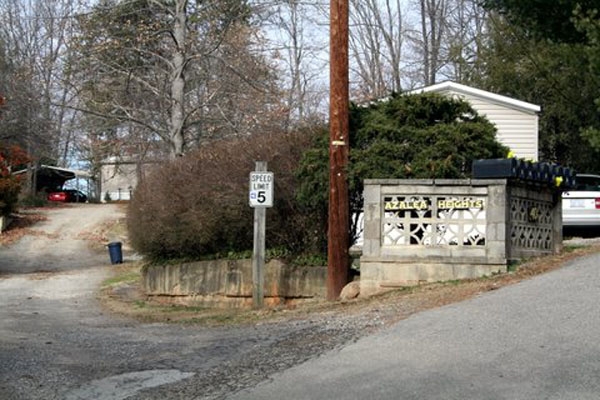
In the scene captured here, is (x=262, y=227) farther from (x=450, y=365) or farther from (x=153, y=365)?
(x=450, y=365)

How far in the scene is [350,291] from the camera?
12.8 m

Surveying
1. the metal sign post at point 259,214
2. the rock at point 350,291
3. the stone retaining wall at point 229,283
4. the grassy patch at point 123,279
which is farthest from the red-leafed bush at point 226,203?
the grassy patch at point 123,279

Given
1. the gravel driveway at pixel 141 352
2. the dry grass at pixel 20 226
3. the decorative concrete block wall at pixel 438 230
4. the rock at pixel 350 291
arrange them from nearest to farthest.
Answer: the gravel driveway at pixel 141 352 → the decorative concrete block wall at pixel 438 230 → the rock at pixel 350 291 → the dry grass at pixel 20 226

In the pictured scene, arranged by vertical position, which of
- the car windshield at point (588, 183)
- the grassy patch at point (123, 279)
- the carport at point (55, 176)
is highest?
the carport at point (55, 176)

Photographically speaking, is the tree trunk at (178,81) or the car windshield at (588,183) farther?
the tree trunk at (178,81)

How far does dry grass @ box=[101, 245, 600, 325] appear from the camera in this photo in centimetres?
1071

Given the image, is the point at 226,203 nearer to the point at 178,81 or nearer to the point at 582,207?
the point at 582,207

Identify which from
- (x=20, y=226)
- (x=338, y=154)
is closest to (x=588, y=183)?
(x=338, y=154)

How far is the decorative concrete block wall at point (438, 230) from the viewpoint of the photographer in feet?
39.8

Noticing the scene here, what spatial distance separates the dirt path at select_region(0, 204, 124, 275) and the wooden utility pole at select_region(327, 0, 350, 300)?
48.8 ft

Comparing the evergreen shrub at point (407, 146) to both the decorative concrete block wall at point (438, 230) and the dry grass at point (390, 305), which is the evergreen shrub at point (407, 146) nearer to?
the decorative concrete block wall at point (438, 230)

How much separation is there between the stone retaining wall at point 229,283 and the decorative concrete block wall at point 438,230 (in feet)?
6.15

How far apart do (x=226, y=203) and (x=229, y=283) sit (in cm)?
149

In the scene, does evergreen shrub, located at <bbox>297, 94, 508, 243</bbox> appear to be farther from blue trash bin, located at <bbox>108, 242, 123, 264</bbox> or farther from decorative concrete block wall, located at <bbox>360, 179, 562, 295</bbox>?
blue trash bin, located at <bbox>108, 242, 123, 264</bbox>
